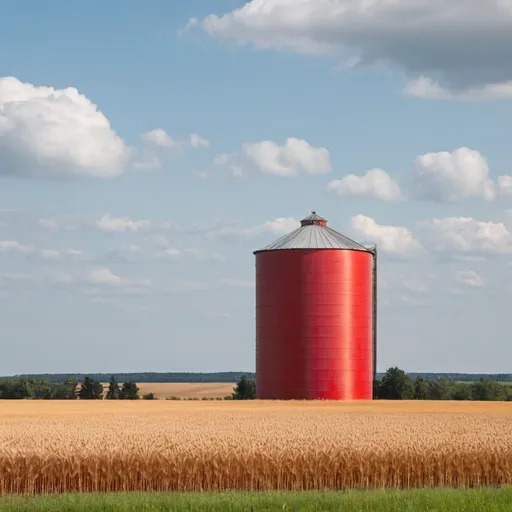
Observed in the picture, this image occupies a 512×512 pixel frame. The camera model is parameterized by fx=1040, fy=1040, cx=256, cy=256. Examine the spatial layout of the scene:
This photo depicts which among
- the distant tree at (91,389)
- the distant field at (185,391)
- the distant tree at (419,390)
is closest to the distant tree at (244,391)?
the distant tree at (91,389)

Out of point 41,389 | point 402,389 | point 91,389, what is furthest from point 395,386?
point 41,389

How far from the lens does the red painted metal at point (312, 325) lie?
2429 inches

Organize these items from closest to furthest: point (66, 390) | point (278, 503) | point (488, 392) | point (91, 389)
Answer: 1. point (278, 503)
2. point (91, 389)
3. point (488, 392)
4. point (66, 390)

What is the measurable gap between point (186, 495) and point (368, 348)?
4393cm

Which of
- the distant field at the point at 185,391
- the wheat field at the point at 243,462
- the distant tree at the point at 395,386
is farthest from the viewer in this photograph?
the distant field at the point at 185,391

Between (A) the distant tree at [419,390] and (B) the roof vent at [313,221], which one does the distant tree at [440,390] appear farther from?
(B) the roof vent at [313,221]

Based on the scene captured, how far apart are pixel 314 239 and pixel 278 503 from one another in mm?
44758

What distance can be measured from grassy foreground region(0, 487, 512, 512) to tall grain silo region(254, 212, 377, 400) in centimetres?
4079

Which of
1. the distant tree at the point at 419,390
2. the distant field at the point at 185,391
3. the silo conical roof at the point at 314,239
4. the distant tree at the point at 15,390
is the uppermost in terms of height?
the silo conical roof at the point at 314,239

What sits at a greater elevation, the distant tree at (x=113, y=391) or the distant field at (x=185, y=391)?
the distant tree at (x=113, y=391)

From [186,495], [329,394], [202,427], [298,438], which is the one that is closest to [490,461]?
[298,438]

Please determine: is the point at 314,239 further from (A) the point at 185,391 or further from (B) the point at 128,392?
(A) the point at 185,391

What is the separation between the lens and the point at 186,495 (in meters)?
20.8

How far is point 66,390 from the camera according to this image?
330 ft
